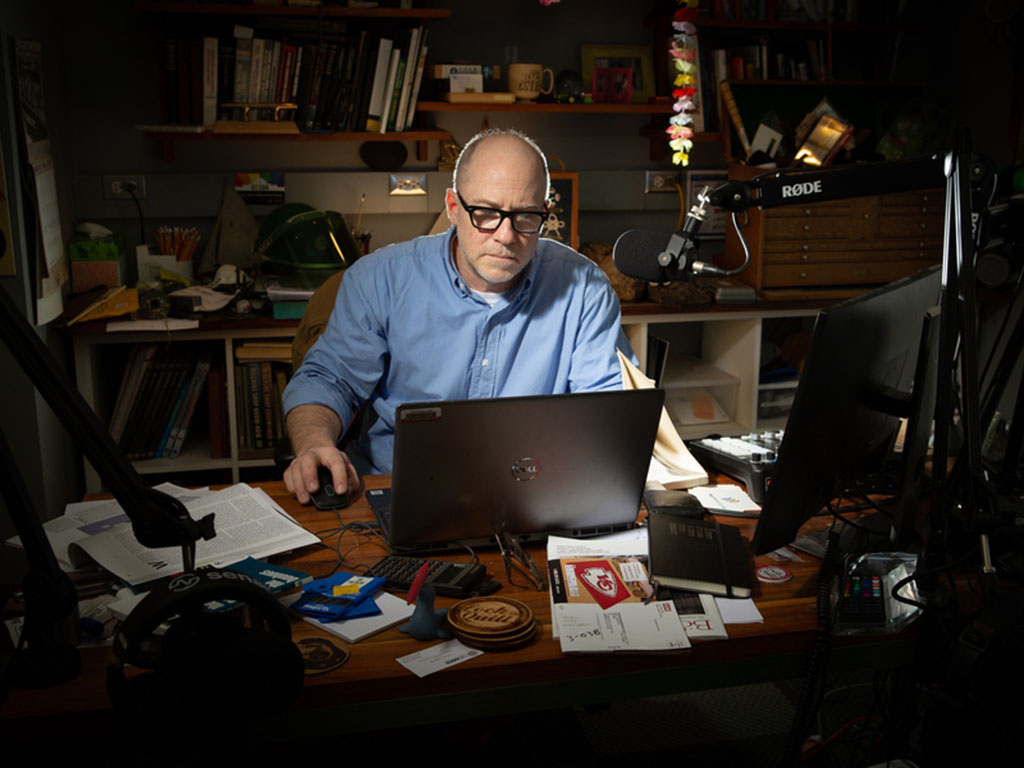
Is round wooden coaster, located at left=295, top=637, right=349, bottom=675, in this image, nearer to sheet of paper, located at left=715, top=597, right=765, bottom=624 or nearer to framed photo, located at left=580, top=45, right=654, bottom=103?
sheet of paper, located at left=715, top=597, right=765, bottom=624

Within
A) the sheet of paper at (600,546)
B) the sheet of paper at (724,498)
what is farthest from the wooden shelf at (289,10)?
the sheet of paper at (600,546)

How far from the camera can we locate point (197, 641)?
2.30 ft

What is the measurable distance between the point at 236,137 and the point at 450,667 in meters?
2.40

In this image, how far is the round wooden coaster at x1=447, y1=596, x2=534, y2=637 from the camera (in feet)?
3.56

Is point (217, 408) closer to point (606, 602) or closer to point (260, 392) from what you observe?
point (260, 392)

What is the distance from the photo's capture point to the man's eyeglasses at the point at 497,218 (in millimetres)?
1827

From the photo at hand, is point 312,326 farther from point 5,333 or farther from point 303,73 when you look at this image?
point 5,333

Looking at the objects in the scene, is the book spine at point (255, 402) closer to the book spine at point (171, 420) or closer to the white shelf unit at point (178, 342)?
the white shelf unit at point (178, 342)

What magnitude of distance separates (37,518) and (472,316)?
4.40 ft

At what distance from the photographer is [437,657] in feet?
3.46

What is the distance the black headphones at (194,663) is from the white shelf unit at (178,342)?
2197 millimetres

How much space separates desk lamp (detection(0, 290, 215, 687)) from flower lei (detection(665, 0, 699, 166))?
107 inches

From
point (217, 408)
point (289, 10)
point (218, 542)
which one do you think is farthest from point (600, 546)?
point (289, 10)

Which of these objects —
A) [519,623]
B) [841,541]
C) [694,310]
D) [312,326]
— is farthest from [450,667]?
[694,310]
